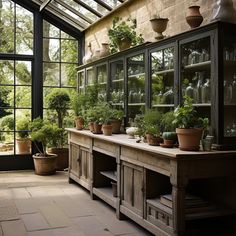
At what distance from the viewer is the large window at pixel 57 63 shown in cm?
738

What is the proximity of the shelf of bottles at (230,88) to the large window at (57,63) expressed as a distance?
14.8 feet

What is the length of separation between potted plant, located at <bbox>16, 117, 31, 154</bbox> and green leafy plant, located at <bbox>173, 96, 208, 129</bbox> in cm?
451

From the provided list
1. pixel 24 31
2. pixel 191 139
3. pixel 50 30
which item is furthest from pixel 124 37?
pixel 24 31

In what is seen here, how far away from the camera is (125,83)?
16.0 feet

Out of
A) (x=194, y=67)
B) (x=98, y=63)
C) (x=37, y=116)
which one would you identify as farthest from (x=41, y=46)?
(x=194, y=67)

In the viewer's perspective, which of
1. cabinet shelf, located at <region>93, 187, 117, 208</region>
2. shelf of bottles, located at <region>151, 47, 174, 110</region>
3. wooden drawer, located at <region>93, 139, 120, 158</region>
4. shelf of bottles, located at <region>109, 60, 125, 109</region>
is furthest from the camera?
shelf of bottles, located at <region>109, 60, 125, 109</region>

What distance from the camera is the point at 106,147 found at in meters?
4.53

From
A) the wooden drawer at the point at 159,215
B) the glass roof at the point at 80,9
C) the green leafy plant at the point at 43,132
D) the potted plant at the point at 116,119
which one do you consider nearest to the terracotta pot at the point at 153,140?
the wooden drawer at the point at 159,215

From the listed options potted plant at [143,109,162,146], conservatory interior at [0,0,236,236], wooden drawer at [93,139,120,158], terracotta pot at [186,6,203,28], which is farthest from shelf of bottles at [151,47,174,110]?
wooden drawer at [93,139,120,158]

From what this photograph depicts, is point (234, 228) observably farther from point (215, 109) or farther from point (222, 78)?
point (222, 78)

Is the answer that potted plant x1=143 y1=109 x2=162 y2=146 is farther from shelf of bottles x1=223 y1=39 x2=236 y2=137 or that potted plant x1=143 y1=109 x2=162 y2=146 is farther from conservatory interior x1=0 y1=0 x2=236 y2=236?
shelf of bottles x1=223 y1=39 x2=236 y2=137

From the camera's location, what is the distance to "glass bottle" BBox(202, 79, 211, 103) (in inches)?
131

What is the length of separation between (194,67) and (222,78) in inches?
16.9

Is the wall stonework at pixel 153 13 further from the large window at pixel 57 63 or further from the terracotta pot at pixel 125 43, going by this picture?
the large window at pixel 57 63
